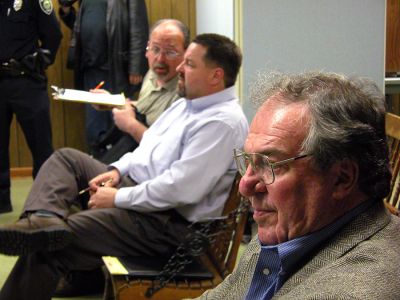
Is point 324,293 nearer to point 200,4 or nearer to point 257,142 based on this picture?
point 257,142

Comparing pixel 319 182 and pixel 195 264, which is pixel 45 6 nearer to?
pixel 195 264

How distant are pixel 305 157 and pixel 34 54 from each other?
3.23 metres

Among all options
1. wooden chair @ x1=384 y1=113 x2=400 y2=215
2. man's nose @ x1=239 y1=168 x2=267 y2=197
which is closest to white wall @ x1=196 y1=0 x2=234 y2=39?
wooden chair @ x1=384 y1=113 x2=400 y2=215

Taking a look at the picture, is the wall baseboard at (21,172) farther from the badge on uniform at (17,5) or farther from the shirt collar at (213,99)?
the shirt collar at (213,99)

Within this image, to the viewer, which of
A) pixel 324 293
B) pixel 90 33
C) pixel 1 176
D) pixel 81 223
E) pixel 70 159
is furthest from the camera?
pixel 90 33

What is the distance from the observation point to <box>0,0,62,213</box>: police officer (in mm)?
4094

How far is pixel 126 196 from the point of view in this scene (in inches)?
98.8

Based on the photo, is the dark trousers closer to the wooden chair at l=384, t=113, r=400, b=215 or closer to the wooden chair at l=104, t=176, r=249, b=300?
the wooden chair at l=104, t=176, r=249, b=300

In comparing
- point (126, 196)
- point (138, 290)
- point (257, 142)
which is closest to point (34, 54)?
point (126, 196)

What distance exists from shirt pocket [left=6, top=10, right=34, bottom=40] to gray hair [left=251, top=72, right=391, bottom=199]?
10.4 ft

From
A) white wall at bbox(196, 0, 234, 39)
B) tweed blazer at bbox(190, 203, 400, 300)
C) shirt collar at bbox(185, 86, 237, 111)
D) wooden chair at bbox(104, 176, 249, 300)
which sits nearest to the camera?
tweed blazer at bbox(190, 203, 400, 300)

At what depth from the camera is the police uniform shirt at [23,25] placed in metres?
4.07

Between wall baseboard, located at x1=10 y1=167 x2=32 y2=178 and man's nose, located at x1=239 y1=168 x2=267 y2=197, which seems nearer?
man's nose, located at x1=239 y1=168 x2=267 y2=197

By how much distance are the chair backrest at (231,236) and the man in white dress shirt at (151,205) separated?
0.07 metres
